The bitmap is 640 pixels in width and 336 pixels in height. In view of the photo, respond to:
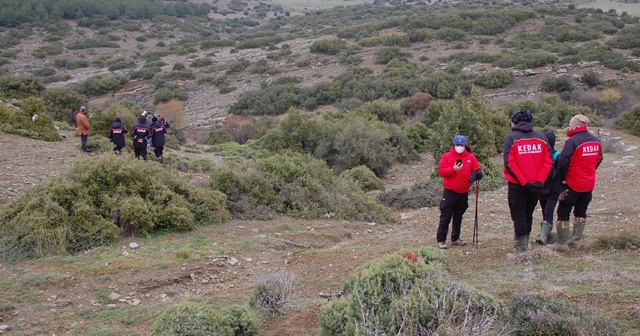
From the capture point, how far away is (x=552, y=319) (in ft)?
12.2

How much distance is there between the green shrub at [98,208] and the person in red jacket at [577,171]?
5699mm

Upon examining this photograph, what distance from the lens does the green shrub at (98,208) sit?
7332 millimetres

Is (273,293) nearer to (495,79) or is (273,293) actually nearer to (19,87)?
(19,87)

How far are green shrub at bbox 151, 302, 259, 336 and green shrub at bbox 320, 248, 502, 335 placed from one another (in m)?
0.74

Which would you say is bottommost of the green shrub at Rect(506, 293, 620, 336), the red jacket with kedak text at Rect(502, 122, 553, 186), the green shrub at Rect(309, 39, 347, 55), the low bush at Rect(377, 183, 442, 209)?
the low bush at Rect(377, 183, 442, 209)

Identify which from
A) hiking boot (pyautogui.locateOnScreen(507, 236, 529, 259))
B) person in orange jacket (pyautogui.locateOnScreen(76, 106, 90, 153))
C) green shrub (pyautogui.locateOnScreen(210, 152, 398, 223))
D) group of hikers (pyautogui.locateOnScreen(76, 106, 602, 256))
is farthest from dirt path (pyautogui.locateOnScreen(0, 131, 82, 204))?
hiking boot (pyautogui.locateOnScreen(507, 236, 529, 259))

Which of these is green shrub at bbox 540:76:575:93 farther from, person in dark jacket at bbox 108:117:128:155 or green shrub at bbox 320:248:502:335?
Result: green shrub at bbox 320:248:502:335

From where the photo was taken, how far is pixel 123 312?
5.57 m

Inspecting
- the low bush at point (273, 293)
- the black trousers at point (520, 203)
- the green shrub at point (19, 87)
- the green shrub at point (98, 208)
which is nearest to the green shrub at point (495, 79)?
the green shrub at point (19, 87)

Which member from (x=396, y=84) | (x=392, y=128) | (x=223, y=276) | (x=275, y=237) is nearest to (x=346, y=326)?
(x=223, y=276)

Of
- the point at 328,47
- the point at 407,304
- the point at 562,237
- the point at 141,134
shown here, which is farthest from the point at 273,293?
the point at 328,47

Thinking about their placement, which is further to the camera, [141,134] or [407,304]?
[141,134]

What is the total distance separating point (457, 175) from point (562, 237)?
1.53 metres

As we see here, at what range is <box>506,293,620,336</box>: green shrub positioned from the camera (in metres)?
3.66
